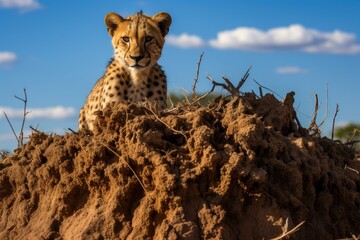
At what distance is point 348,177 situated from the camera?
16.3ft

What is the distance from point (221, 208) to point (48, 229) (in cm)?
117

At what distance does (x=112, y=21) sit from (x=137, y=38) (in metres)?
0.47

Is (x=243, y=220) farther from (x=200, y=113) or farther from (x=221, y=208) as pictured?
(x=200, y=113)

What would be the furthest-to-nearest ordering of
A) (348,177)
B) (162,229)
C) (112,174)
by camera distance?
(348,177) → (112,174) → (162,229)

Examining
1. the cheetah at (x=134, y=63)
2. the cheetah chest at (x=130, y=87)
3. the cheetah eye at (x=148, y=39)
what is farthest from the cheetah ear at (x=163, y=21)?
the cheetah chest at (x=130, y=87)

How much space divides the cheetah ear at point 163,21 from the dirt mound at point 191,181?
9.53 ft

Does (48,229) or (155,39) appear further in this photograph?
(155,39)

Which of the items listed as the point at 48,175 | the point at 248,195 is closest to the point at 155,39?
the point at 48,175

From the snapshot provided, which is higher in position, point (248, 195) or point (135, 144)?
point (135, 144)

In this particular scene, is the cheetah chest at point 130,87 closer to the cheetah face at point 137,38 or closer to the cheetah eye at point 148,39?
the cheetah face at point 137,38

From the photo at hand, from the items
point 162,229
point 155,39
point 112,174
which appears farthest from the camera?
point 155,39

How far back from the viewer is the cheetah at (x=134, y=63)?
7.62 meters

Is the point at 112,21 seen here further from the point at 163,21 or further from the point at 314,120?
the point at 314,120

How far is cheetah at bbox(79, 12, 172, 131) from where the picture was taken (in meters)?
7.62
